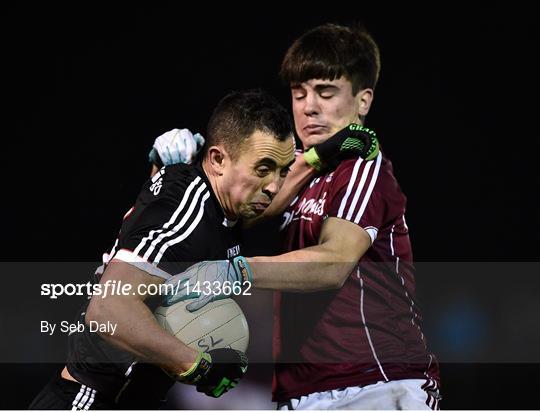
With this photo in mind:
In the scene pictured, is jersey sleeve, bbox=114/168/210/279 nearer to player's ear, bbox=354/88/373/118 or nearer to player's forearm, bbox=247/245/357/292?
player's forearm, bbox=247/245/357/292

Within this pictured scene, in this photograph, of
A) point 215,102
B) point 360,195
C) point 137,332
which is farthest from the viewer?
point 215,102

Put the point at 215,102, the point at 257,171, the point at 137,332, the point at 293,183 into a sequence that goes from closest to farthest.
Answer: the point at 137,332, the point at 257,171, the point at 293,183, the point at 215,102

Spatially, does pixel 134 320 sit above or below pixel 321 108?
below

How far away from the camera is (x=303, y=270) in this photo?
329 centimetres

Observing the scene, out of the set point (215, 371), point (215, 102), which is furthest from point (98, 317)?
point (215, 102)

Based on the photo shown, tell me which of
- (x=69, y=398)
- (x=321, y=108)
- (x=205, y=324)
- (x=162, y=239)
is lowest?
(x=69, y=398)

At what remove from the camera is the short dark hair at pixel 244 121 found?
3.22 meters

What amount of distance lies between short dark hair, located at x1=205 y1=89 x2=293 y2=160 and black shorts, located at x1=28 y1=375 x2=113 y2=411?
100 cm

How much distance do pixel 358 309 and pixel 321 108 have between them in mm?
903

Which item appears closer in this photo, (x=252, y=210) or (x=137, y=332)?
(x=137, y=332)

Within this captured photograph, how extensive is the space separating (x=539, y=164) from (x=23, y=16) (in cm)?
394

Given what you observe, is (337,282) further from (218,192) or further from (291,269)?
(218,192)

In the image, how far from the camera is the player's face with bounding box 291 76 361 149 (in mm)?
3883

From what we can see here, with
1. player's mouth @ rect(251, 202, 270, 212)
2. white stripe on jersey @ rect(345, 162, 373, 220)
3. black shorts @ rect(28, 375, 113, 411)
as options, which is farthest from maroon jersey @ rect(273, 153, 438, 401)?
black shorts @ rect(28, 375, 113, 411)
